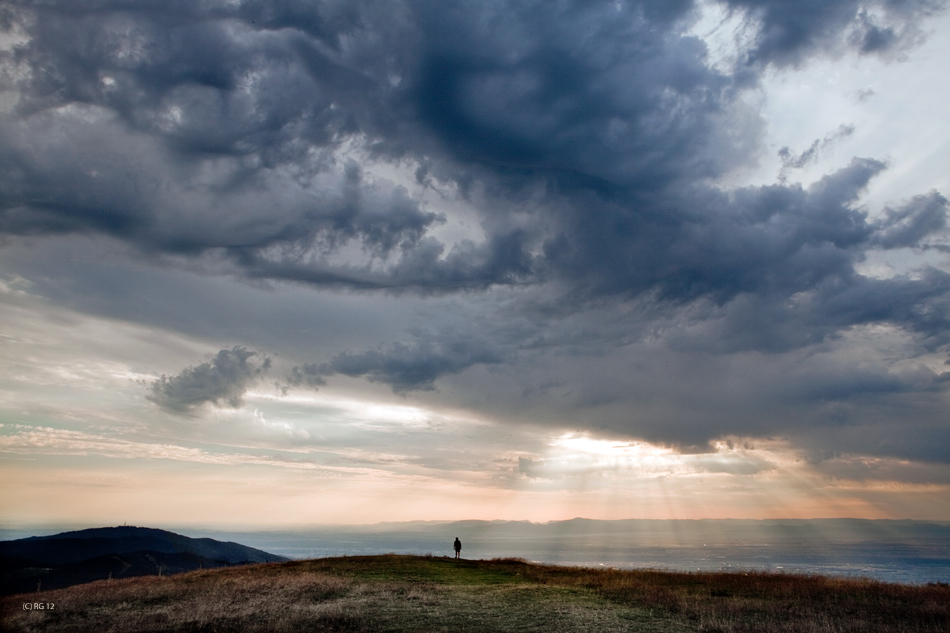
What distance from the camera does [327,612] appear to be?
21.7 m

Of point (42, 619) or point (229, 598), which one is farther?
point (229, 598)

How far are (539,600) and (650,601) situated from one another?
5097 millimetres

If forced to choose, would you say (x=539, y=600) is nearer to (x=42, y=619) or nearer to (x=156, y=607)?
(x=156, y=607)

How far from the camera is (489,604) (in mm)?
23812

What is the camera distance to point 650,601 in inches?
949

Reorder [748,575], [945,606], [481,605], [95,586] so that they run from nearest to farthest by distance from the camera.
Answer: [945,606] → [481,605] → [95,586] → [748,575]

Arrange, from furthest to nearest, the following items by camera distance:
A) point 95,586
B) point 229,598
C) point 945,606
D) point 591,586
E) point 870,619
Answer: point 95,586 < point 591,586 < point 229,598 < point 945,606 < point 870,619

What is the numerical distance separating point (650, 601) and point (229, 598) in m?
20.6

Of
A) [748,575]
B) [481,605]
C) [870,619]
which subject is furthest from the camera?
[748,575]

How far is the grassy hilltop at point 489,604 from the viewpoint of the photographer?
19609mm

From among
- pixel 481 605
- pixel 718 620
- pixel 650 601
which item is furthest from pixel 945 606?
pixel 481 605

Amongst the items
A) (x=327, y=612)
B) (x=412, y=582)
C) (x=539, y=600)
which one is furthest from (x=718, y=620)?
(x=412, y=582)

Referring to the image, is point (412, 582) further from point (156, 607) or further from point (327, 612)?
point (156, 607)

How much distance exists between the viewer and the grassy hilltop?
19.6 meters
